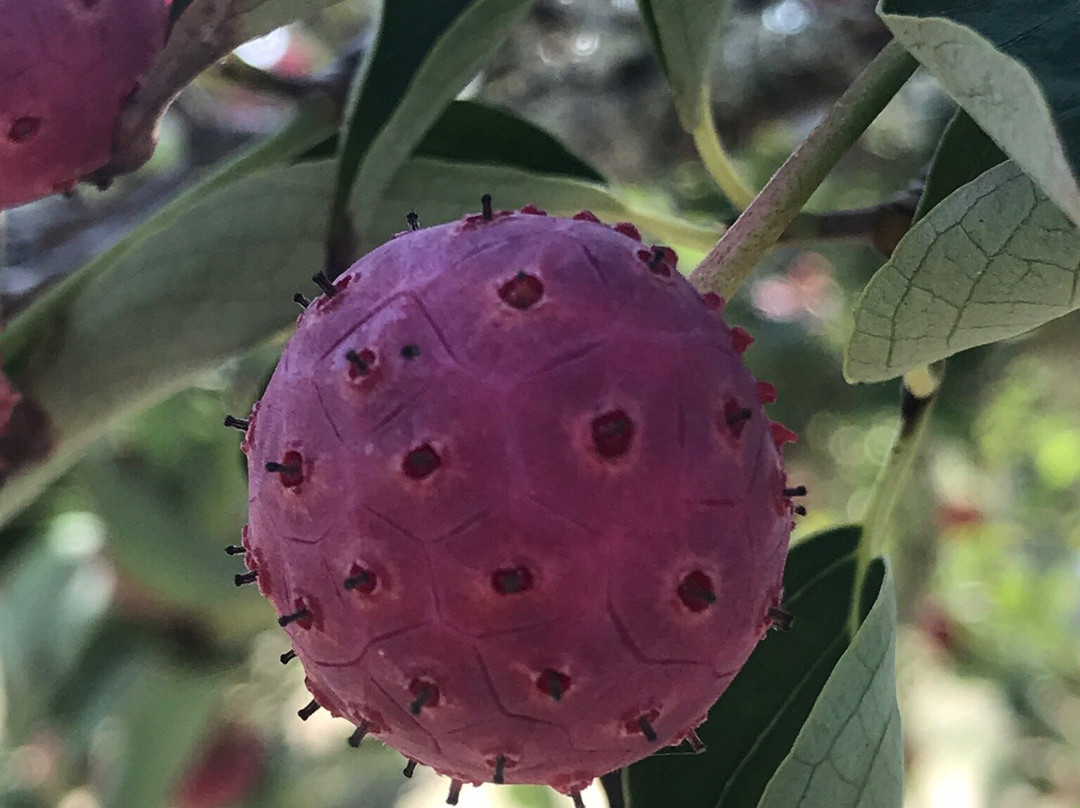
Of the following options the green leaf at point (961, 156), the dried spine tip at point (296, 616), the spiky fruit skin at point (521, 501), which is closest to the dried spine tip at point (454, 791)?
the spiky fruit skin at point (521, 501)

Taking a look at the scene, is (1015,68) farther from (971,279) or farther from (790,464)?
(790,464)

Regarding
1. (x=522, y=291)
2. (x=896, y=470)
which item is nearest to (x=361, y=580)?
(x=522, y=291)

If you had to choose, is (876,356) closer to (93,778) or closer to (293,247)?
(293,247)

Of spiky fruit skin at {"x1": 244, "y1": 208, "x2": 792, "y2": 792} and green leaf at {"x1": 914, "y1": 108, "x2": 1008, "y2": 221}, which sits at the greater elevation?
green leaf at {"x1": 914, "y1": 108, "x2": 1008, "y2": 221}

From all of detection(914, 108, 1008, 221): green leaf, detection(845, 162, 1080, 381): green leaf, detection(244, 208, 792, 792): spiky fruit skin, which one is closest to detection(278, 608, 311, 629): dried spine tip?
detection(244, 208, 792, 792): spiky fruit skin

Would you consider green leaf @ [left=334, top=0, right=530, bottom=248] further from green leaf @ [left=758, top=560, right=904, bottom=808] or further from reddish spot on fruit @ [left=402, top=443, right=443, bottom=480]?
green leaf @ [left=758, top=560, right=904, bottom=808]
